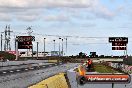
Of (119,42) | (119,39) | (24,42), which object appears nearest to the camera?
(119,39)

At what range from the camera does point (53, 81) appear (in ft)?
71.5

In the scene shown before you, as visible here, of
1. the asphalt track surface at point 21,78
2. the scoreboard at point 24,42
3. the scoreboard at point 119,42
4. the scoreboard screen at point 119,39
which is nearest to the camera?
the asphalt track surface at point 21,78

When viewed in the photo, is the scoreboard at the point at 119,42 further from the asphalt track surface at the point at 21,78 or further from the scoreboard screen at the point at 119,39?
the asphalt track surface at the point at 21,78

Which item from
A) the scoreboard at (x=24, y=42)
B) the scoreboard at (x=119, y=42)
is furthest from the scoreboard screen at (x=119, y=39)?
the scoreboard at (x=24, y=42)

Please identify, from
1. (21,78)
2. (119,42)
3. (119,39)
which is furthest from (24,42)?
(21,78)

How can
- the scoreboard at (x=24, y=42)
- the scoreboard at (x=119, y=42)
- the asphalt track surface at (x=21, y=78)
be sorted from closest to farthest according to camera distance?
the asphalt track surface at (x=21, y=78), the scoreboard at (x=119, y=42), the scoreboard at (x=24, y=42)

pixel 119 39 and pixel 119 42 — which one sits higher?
pixel 119 39

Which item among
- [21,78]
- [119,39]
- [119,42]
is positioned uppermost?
[119,39]

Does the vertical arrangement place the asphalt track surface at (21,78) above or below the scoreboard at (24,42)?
below

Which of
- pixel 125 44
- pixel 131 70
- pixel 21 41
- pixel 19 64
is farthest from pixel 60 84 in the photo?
pixel 21 41

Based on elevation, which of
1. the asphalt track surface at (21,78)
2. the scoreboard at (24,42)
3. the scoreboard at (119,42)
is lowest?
the asphalt track surface at (21,78)

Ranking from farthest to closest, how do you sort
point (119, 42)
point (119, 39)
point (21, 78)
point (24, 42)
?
point (24, 42)
point (119, 42)
point (119, 39)
point (21, 78)

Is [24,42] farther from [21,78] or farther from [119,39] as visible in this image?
[21,78]

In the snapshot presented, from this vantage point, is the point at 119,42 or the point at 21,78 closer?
the point at 21,78
